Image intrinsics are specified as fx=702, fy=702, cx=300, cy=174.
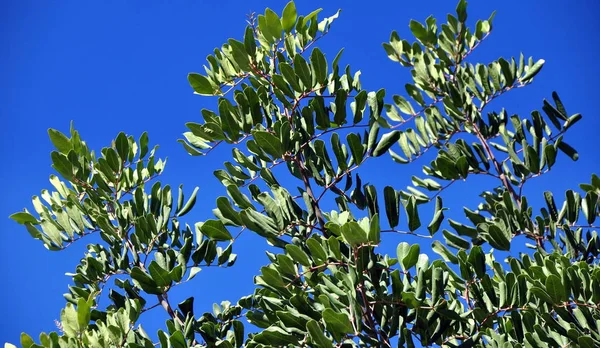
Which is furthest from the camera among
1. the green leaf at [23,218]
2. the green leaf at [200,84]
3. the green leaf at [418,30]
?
the green leaf at [418,30]

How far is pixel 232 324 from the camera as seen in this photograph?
356cm

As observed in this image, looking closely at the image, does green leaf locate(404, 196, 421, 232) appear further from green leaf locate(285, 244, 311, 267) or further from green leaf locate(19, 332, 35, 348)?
green leaf locate(19, 332, 35, 348)

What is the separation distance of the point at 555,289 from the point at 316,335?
3.43 feet

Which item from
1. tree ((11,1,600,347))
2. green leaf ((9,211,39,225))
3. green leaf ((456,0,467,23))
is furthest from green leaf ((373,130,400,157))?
green leaf ((9,211,39,225))

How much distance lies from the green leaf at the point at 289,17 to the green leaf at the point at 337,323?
1519 mm

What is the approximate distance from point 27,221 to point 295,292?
186cm

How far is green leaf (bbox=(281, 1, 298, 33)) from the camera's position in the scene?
11.3 ft

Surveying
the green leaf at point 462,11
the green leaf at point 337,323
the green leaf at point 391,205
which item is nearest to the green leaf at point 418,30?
the green leaf at point 462,11

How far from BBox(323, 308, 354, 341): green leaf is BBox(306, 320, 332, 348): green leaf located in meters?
0.04

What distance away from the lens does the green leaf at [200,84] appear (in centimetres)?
373

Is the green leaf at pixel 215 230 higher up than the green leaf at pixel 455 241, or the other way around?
the green leaf at pixel 455 241

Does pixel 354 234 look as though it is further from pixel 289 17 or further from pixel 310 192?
pixel 289 17

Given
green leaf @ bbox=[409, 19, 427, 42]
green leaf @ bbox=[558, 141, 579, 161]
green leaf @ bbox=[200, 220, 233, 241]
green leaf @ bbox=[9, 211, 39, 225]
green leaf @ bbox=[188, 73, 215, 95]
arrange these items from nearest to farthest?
green leaf @ bbox=[200, 220, 233, 241] < green leaf @ bbox=[188, 73, 215, 95] < green leaf @ bbox=[9, 211, 39, 225] < green leaf @ bbox=[558, 141, 579, 161] < green leaf @ bbox=[409, 19, 427, 42]

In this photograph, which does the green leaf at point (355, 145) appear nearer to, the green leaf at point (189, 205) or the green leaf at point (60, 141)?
the green leaf at point (189, 205)
